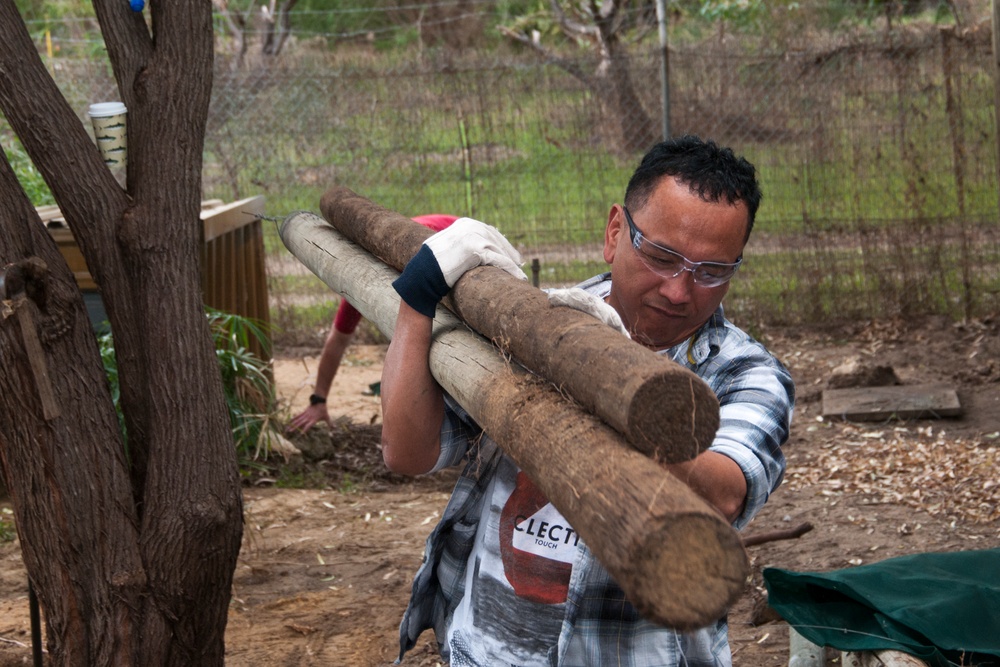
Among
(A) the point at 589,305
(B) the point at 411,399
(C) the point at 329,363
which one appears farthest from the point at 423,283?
(C) the point at 329,363

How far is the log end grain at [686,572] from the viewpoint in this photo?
128 cm

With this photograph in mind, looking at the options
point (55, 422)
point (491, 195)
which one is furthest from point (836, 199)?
point (55, 422)

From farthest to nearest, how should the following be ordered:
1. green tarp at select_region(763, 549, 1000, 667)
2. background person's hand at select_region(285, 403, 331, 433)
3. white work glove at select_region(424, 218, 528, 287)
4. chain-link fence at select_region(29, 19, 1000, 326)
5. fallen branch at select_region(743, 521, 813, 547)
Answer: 1. chain-link fence at select_region(29, 19, 1000, 326)
2. background person's hand at select_region(285, 403, 331, 433)
3. fallen branch at select_region(743, 521, 813, 547)
4. green tarp at select_region(763, 549, 1000, 667)
5. white work glove at select_region(424, 218, 528, 287)

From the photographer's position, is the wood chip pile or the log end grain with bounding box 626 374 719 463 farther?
the wood chip pile

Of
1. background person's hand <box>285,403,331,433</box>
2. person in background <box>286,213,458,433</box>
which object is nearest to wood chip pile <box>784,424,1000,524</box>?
person in background <box>286,213,458,433</box>

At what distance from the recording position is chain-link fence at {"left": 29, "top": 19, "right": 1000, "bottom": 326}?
7.75m

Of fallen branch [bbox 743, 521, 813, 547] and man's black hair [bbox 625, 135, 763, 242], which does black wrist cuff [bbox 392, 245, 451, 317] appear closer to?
man's black hair [bbox 625, 135, 763, 242]

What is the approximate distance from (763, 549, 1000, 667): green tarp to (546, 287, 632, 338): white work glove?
178 centimetres

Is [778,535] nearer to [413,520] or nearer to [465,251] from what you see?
[413,520]

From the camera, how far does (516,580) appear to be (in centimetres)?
206

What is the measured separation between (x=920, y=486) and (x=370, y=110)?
5.19 m

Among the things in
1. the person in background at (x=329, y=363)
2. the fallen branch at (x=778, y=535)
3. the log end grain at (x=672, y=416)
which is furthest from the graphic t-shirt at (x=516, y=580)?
the person in background at (x=329, y=363)

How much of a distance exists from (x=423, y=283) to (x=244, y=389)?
3.75 metres

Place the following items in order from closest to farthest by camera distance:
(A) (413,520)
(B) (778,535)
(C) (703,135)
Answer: (B) (778,535) < (A) (413,520) < (C) (703,135)
